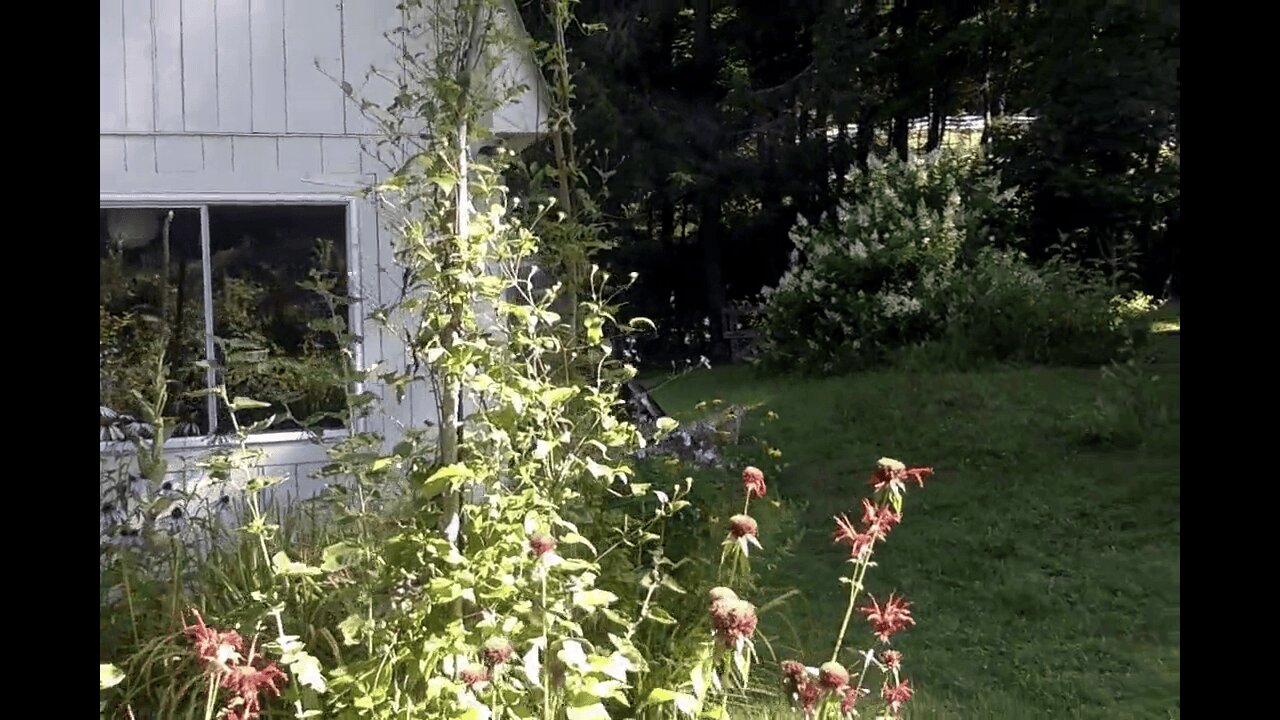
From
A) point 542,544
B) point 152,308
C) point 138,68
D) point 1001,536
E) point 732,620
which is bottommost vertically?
point 1001,536

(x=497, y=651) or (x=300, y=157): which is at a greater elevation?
(x=300, y=157)

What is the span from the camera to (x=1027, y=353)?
8.89m

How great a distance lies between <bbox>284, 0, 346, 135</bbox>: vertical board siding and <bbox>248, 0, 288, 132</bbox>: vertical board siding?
0.09 feet

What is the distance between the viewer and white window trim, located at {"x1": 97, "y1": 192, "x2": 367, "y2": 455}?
4434 mm

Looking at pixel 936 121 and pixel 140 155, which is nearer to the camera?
pixel 140 155

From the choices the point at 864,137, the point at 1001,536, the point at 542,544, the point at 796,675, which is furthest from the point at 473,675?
the point at 864,137

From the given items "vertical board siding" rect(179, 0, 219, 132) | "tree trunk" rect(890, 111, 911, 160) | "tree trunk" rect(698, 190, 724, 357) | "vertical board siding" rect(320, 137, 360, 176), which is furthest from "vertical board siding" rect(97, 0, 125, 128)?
"tree trunk" rect(890, 111, 911, 160)

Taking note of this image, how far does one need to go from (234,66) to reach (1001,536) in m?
4.07

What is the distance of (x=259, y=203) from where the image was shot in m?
4.52

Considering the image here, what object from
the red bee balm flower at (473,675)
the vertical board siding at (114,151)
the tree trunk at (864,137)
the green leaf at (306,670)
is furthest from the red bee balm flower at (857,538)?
the tree trunk at (864,137)

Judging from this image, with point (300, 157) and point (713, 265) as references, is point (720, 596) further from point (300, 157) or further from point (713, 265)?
point (713, 265)

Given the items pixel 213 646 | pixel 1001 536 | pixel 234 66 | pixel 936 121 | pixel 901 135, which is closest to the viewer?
pixel 213 646
